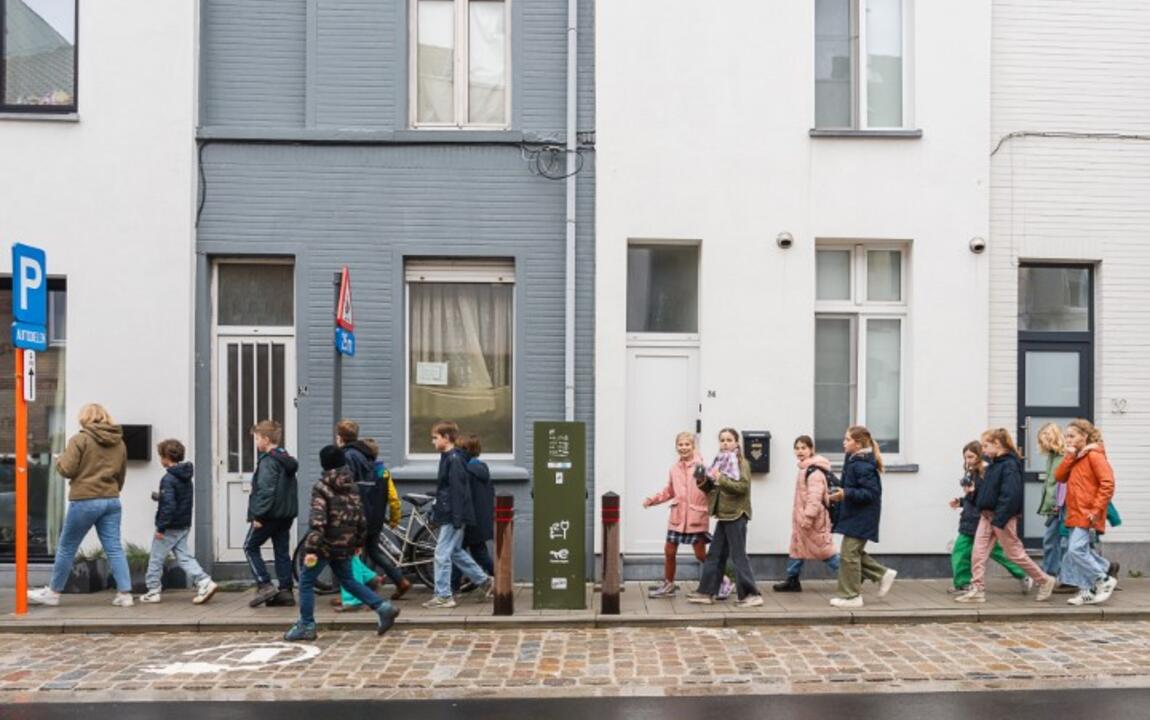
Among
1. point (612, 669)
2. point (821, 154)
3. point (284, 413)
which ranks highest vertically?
point (821, 154)

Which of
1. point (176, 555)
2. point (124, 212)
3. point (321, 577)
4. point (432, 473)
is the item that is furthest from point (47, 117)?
point (321, 577)

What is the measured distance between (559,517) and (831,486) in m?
2.69

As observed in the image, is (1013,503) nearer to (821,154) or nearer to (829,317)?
(829,317)

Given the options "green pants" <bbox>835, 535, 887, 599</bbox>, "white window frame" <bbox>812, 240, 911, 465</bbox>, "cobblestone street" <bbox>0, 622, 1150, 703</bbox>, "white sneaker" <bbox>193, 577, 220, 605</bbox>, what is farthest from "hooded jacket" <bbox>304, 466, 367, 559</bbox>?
"white window frame" <bbox>812, 240, 911, 465</bbox>

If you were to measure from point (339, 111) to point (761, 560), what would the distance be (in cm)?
652

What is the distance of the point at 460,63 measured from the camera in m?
11.8

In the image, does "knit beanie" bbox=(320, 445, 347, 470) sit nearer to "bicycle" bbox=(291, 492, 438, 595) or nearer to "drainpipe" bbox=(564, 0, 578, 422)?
"bicycle" bbox=(291, 492, 438, 595)

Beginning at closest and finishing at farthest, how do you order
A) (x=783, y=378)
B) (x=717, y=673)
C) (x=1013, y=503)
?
(x=717, y=673), (x=1013, y=503), (x=783, y=378)

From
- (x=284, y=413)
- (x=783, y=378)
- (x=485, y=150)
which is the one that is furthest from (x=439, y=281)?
(x=783, y=378)

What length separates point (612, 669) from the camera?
7.94 metres

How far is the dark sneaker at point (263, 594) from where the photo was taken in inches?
394

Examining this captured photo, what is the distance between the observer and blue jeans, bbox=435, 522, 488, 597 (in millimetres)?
9992

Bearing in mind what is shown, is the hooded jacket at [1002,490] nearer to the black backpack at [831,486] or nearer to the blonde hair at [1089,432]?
the blonde hair at [1089,432]

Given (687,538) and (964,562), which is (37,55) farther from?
(964,562)
